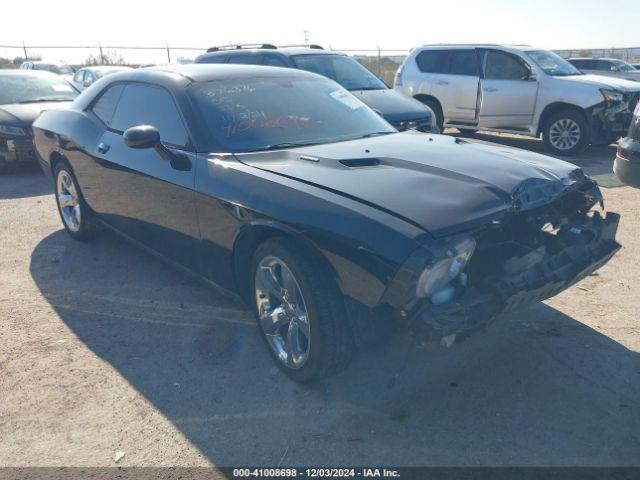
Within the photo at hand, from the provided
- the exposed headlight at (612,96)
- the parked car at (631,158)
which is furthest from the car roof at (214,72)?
the exposed headlight at (612,96)

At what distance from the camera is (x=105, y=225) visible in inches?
193

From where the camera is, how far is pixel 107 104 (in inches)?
188

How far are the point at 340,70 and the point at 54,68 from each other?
544 inches

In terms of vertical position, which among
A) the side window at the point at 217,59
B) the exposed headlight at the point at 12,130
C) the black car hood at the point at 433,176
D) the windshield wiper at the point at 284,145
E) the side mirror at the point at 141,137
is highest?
the side window at the point at 217,59

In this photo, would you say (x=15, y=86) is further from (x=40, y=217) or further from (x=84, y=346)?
(x=84, y=346)

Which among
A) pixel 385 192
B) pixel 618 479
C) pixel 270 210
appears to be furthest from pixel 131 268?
pixel 618 479

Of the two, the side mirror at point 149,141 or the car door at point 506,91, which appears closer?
the side mirror at point 149,141

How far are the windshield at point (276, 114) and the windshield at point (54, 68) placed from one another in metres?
16.5

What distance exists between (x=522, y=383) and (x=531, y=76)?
7.71 m

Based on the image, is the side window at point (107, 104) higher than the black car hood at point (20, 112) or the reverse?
higher

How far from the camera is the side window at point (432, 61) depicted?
10727 millimetres

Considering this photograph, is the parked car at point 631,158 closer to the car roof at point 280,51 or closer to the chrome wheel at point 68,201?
the chrome wheel at point 68,201

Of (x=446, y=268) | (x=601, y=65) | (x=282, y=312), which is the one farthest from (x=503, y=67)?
(x=601, y=65)

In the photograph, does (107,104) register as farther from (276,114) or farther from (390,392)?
(390,392)
